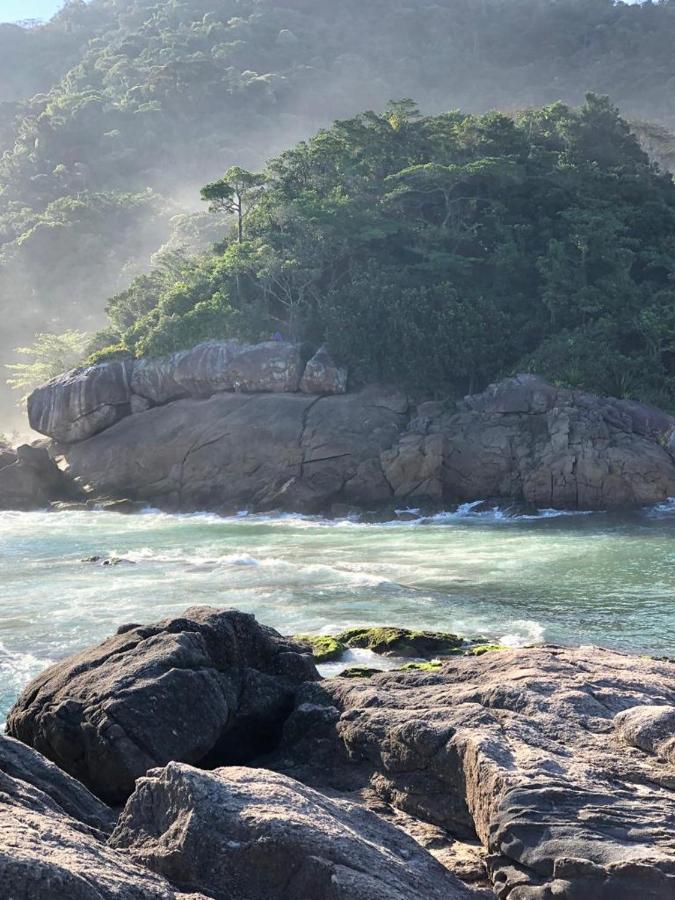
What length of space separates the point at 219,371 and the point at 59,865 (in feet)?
127

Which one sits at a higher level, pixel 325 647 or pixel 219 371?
pixel 219 371

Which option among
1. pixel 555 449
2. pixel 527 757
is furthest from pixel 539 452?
pixel 527 757

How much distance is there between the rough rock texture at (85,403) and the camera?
44.4 meters

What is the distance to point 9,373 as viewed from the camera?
2948 inches

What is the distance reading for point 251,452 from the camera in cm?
3978

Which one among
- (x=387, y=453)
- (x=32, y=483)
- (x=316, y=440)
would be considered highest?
(x=316, y=440)

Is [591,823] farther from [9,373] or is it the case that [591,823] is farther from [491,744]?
[9,373]

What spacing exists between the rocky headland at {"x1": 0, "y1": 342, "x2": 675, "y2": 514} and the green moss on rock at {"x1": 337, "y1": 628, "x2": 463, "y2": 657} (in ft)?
64.3

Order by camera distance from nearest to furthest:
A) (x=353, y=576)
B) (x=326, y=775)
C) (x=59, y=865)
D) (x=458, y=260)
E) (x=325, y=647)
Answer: (x=59, y=865) → (x=326, y=775) → (x=325, y=647) → (x=353, y=576) → (x=458, y=260)

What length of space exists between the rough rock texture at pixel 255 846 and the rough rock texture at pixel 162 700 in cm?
268

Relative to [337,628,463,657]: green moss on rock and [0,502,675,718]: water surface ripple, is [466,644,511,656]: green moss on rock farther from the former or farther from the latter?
[0,502,675,718]: water surface ripple

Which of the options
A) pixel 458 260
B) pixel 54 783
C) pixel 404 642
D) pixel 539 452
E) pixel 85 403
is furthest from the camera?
pixel 458 260

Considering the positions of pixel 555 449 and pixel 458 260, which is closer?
pixel 555 449

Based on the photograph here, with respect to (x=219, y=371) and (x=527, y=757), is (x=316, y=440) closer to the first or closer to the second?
(x=219, y=371)
